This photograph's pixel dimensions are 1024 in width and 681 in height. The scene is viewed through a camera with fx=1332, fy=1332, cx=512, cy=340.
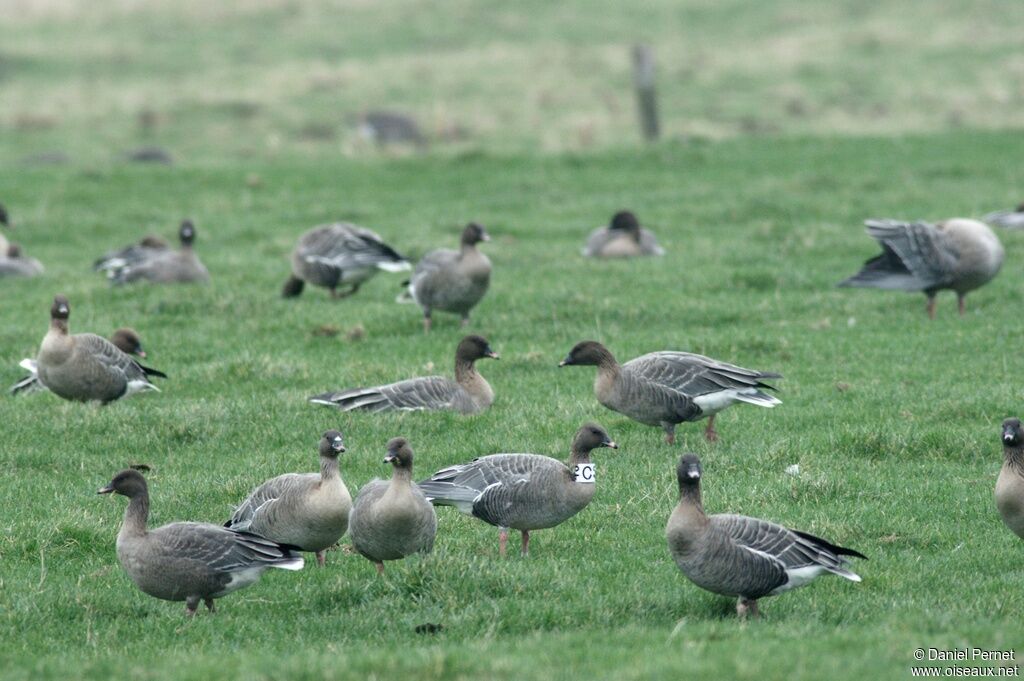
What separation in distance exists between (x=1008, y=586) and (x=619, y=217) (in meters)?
13.0

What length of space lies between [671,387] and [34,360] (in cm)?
716

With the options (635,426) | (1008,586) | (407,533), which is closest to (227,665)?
(407,533)

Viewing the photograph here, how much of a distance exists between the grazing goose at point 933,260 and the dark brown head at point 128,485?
1066 cm

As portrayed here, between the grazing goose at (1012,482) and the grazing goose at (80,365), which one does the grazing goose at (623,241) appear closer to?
the grazing goose at (80,365)

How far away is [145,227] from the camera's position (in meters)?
24.9

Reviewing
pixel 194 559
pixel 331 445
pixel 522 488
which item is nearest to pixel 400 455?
pixel 331 445

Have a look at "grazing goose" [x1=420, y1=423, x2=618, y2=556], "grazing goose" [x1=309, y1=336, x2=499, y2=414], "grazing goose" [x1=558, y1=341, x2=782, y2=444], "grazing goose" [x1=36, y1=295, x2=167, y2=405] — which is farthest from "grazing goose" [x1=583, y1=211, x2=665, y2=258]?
"grazing goose" [x1=420, y1=423, x2=618, y2=556]

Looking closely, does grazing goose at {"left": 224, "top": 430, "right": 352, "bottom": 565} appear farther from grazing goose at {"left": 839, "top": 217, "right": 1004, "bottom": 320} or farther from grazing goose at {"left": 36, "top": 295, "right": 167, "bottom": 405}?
grazing goose at {"left": 839, "top": 217, "right": 1004, "bottom": 320}

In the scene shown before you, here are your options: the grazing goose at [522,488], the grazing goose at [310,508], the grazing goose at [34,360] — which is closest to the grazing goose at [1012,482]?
the grazing goose at [522,488]

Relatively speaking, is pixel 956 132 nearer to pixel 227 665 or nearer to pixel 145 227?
pixel 145 227

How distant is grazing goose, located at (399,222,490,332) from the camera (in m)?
16.5

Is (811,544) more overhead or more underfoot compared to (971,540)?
more overhead

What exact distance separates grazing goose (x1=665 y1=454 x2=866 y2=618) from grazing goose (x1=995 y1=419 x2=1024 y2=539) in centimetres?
151

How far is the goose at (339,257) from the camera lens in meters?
18.4
